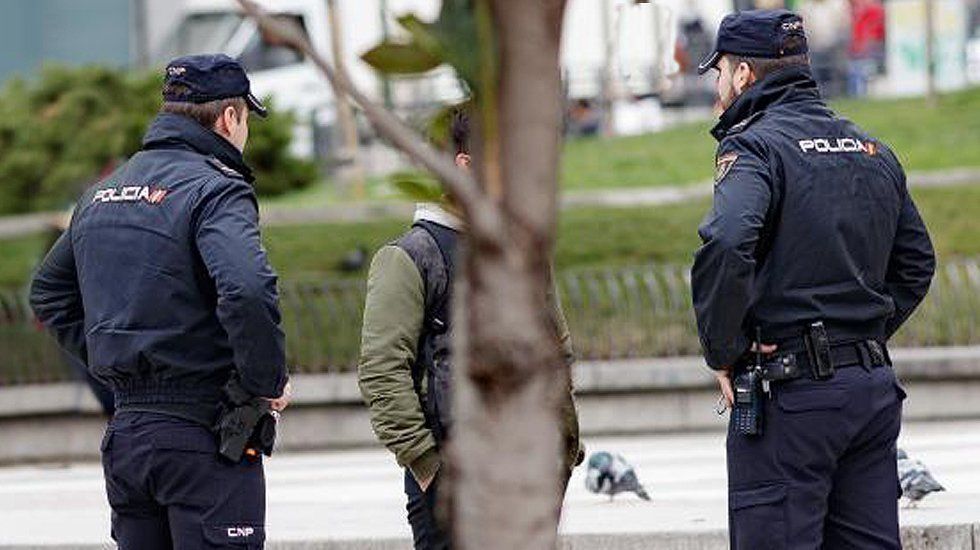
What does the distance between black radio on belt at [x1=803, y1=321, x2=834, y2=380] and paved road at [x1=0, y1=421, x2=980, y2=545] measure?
2.14 metres

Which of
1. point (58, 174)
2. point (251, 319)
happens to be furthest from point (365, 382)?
point (58, 174)

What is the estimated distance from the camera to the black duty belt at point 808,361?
232 inches

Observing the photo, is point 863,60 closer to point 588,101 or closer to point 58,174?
point 588,101

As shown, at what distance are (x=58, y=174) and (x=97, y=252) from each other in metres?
11.9

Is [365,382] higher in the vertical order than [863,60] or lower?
A: higher

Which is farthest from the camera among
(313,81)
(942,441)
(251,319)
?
(313,81)

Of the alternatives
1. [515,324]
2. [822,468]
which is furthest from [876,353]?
[515,324]

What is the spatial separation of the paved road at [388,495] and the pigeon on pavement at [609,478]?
7 cm

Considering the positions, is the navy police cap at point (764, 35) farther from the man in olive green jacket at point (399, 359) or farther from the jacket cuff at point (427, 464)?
the jacket cuff at point (427, 464)

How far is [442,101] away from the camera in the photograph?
286cm

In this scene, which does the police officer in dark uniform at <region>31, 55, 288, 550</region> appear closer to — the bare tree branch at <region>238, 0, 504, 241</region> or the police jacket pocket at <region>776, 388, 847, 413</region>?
the police jacket pocket at <region>776, 388, 847, 413</region>

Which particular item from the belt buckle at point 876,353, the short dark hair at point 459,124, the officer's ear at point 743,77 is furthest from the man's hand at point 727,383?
the short dark hair at point 459,124

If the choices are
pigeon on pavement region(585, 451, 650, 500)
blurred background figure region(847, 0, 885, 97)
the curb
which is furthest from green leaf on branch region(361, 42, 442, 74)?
blurred background figure region(847, 0, 885, 97)

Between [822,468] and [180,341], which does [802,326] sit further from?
[180,341]
